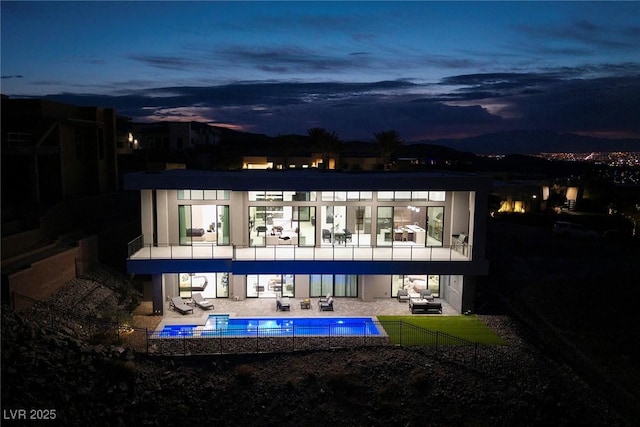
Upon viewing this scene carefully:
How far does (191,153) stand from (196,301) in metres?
47.6

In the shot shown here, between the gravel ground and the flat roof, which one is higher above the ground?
the flat roof

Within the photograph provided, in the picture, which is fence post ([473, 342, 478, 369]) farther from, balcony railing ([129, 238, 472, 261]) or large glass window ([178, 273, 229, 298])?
large glass window ([178, 273, 229, 298])

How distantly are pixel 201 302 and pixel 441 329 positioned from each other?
1052 centimetres

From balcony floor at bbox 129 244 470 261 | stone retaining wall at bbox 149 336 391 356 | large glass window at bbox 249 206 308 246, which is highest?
large glass window at bbox 249 206 308 246

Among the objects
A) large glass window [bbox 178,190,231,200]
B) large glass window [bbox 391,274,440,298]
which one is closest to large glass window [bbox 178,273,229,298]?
large glass window [bbox 178,190,231,200]

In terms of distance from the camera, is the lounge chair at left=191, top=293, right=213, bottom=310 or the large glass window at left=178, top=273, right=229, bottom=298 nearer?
the lounge chair at left=191, top=293, right=213, bottom=310

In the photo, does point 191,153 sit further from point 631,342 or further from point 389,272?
point 631,342

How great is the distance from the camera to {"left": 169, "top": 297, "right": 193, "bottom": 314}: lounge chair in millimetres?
21086

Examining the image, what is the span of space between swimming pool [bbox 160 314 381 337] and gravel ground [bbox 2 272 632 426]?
4.66 feet

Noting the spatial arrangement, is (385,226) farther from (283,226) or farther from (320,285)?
(283,226)

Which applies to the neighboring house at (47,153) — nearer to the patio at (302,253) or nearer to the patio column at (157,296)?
the patio at (302,253)

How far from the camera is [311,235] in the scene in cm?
2330

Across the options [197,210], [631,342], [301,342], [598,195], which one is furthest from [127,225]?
[598,195]

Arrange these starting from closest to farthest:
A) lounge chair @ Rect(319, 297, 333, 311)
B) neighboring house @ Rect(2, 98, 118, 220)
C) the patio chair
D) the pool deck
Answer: the pool deck
lounge chair @ Rect(319, 297, 333, 311)
the patio chair
neighboring house @ Rect(2, 98, 118, 220)
